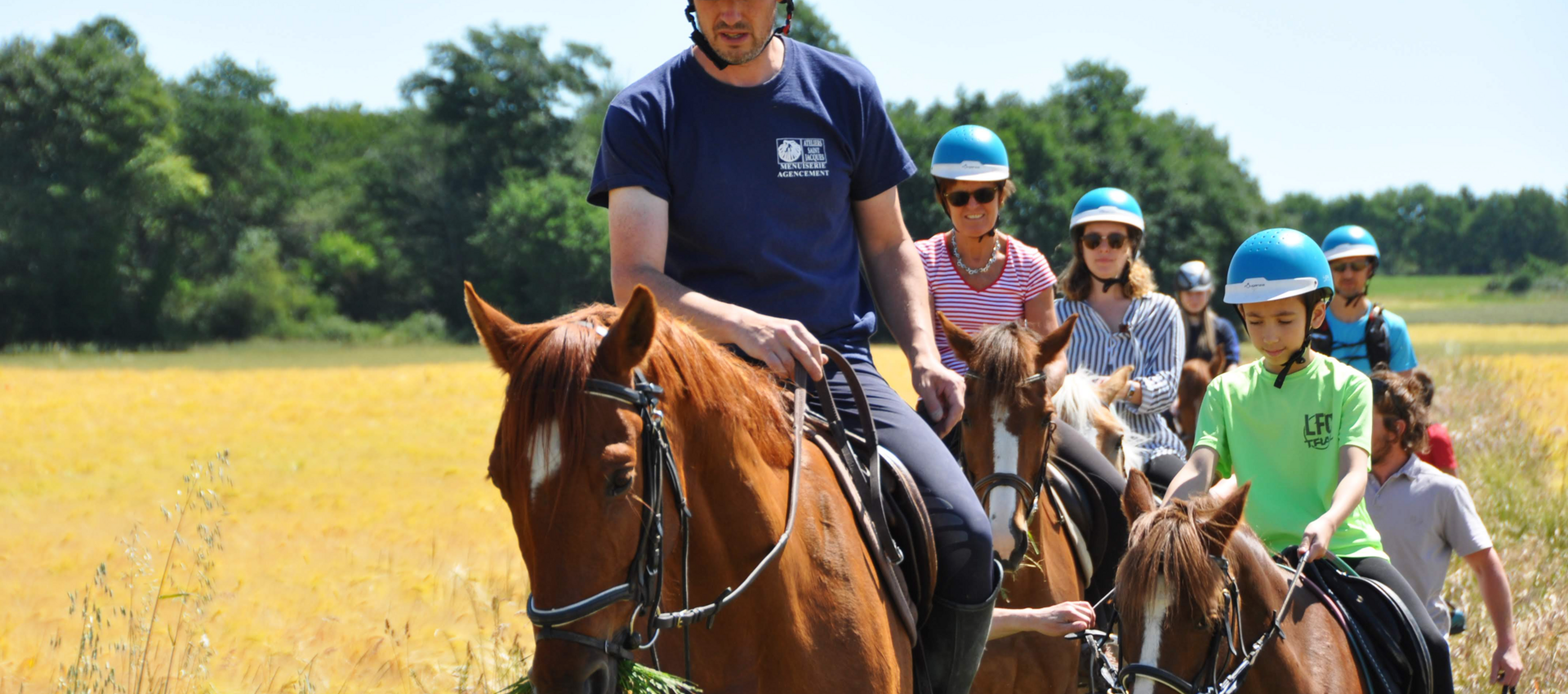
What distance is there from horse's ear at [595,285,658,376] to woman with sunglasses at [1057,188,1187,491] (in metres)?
4.58

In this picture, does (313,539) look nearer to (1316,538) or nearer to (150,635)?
(150,635)

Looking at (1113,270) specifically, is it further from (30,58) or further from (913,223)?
(30,58)

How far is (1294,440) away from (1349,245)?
422cm

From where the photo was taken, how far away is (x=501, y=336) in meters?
2.46

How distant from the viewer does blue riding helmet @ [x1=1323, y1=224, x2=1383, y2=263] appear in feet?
24.6

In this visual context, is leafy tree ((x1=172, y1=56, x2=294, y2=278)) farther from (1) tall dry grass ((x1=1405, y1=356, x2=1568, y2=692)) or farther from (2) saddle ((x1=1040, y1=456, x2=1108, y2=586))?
(2) saddle ((x1=1040, y1=456, x2=1108, y2=586))

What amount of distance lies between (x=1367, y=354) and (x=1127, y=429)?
2.20m

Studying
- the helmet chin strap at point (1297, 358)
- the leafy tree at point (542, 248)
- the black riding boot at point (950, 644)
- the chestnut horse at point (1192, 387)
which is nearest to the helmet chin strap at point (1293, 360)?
the helmet chin strap at point (1297, 358)

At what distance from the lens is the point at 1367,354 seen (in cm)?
749

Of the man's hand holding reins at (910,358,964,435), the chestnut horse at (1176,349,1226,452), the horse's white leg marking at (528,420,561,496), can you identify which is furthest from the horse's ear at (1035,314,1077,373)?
the chestnut horse at (1176,349,1226,452)

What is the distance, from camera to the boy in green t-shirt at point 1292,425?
3.93 meters

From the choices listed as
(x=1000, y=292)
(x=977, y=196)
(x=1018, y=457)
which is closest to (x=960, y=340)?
(x=1018, y=457)

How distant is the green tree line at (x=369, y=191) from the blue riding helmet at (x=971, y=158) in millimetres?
54827

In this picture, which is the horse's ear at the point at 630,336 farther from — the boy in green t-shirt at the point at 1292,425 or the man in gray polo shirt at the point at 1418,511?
the man in gray polo shirt at the point at 1418,511
